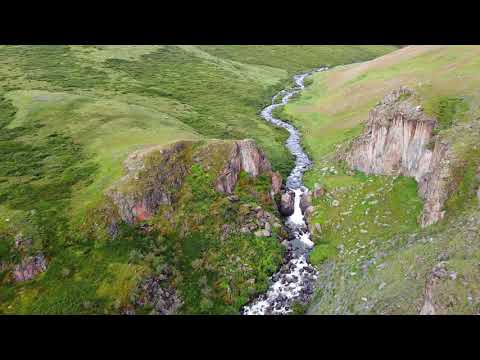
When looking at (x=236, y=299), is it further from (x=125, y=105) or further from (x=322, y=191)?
(x=125, y=105)

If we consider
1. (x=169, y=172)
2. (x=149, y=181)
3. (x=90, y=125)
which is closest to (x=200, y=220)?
(x=169, y=172)

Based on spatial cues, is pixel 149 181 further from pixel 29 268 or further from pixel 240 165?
pixel 29 268

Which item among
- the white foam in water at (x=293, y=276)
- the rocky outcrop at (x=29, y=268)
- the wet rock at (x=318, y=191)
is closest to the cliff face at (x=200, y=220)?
the white foam in water at (x=293, y=276)

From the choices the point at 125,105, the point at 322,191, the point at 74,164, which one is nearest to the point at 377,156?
the point at 322,191

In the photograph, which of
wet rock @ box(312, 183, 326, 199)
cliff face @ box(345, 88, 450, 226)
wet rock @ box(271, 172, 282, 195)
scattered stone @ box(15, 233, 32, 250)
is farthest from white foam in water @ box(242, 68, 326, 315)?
scattered stone @ box(15, 233, 32, 250)

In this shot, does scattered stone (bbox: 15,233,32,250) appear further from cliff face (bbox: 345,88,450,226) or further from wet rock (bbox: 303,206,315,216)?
cliff face (bbox: 345,88,450,226)

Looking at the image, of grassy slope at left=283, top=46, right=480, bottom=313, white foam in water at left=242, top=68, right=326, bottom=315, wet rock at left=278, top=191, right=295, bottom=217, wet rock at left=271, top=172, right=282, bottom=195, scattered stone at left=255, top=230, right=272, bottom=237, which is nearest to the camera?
grassy slope at left=283, top=46, right=480, bottom=313
